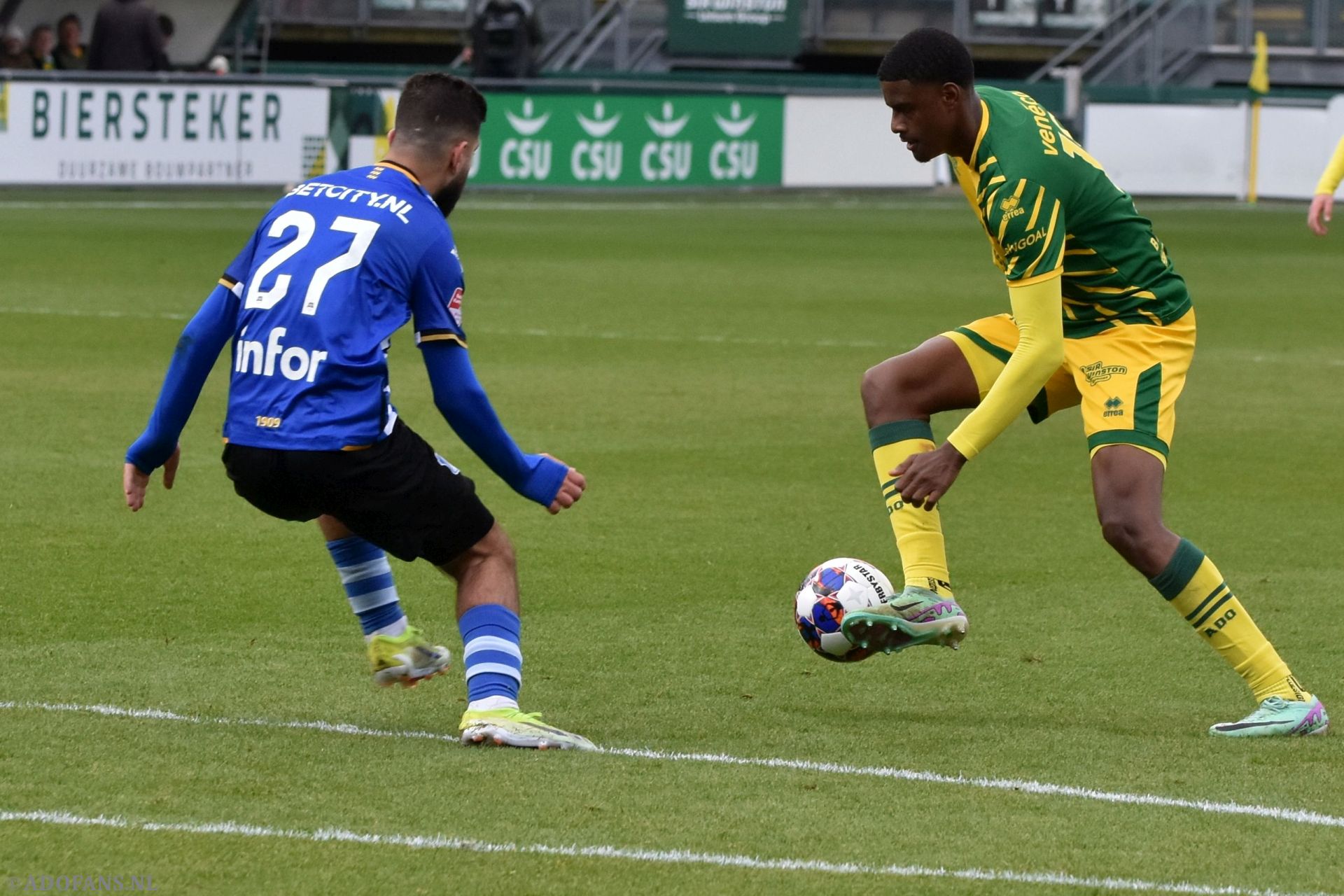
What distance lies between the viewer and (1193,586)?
581 cm

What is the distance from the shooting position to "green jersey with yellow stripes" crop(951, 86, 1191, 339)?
565 centimetres

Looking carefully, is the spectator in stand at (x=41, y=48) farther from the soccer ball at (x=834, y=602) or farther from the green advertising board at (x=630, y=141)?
the soccer ball at (x=834, y=602)

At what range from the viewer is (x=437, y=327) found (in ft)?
17.1

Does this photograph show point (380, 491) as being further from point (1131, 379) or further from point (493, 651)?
point (1131, 379)

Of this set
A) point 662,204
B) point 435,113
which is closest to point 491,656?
point 435,113

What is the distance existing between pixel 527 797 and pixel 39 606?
275 centimetres

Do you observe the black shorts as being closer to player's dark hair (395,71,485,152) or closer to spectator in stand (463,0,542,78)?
player's dark hair (395,71,485,152)

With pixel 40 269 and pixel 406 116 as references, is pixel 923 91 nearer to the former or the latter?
pixel 406 116

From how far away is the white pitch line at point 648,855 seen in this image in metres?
4.26

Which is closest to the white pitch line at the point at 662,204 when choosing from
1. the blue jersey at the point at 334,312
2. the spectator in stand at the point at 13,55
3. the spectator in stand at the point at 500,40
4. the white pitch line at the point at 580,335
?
the spectator in stand at the point at 500,40

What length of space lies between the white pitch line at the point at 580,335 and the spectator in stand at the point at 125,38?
12399 mm

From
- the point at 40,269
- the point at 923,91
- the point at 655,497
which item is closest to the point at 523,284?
the point at 40,269

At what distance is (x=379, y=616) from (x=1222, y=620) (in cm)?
232
